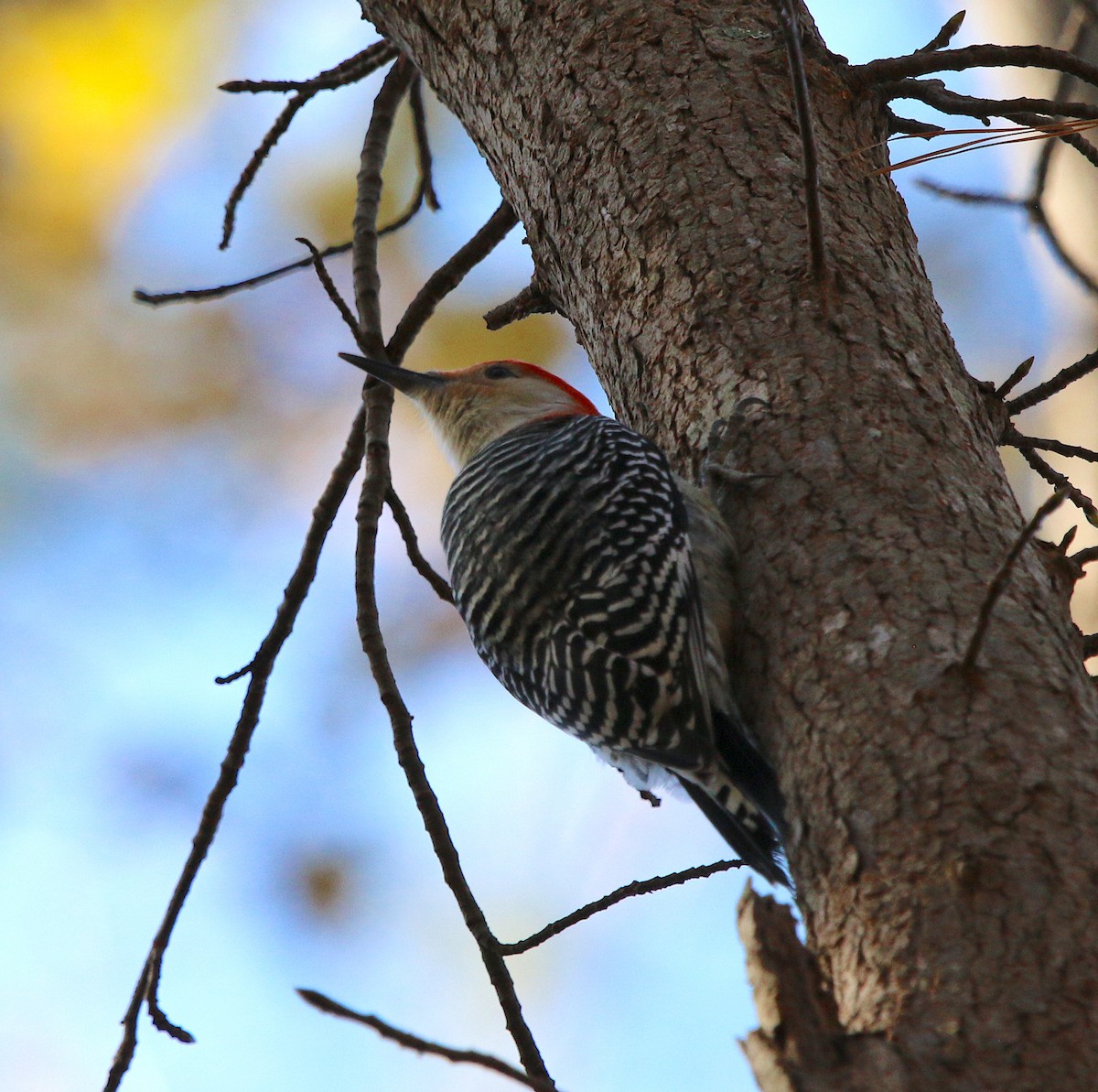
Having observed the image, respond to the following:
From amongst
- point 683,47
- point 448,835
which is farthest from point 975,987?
point 683,47

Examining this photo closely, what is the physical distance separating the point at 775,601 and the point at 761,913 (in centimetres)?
86

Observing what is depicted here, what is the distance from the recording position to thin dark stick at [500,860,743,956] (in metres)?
2.52

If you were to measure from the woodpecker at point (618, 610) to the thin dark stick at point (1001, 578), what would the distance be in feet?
2.03

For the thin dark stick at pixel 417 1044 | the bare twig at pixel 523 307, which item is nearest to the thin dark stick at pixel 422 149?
the bare twig at pixel 523 307

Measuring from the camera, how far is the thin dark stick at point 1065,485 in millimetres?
2893

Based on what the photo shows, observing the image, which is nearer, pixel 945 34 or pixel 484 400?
pixel 945 34

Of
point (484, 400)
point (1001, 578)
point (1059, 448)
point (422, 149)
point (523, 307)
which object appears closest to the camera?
point (1001, 578)

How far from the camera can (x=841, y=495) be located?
7.75ft

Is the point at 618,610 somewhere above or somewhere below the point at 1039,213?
below

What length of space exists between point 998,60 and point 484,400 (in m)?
2.10

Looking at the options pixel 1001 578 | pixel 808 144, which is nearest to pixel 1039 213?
pixel 808 144

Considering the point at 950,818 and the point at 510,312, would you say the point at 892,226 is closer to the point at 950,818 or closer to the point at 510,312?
the point at 510,312

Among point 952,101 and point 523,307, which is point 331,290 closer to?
point 523,307

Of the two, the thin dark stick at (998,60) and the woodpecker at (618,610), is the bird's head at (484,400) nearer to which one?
the woodpecker at (618,610)
